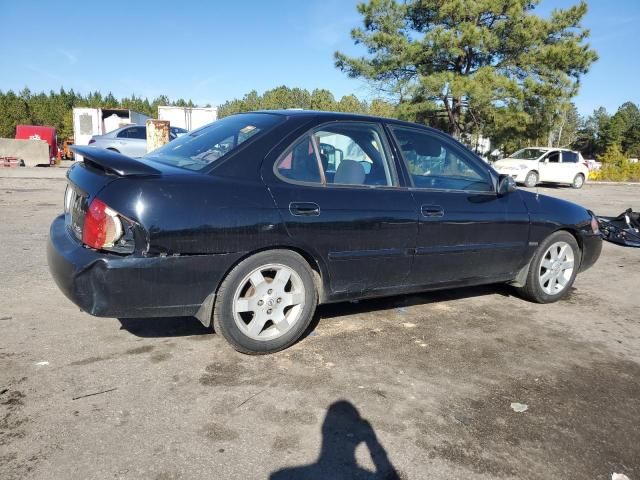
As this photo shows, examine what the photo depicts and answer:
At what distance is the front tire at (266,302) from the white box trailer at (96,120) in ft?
82.2

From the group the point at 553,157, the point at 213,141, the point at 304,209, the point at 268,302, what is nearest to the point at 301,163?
the point at 304,209

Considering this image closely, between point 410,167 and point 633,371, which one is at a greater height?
point 410,167

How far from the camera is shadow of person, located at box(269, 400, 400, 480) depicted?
2.18 meters

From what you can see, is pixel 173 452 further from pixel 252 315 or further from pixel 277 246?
pixel 277 246

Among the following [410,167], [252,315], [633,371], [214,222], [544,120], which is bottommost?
[633,371]

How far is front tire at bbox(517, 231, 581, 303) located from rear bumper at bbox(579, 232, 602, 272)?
82 millimetres

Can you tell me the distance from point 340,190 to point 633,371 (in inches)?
90.7

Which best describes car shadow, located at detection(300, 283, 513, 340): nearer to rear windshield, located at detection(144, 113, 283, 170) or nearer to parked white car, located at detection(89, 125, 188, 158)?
rear windshield, located at detection(144, 113, 283, 170)

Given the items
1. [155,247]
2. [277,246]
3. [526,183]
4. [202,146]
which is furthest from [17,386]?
[526,183]

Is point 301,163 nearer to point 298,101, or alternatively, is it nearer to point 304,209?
point 304,209

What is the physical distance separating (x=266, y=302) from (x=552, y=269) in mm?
2932

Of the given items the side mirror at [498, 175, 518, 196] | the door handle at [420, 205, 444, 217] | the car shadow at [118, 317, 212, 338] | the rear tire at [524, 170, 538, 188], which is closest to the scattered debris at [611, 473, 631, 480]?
the door handle at [420, 205, 444, 217]

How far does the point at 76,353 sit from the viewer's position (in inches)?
127

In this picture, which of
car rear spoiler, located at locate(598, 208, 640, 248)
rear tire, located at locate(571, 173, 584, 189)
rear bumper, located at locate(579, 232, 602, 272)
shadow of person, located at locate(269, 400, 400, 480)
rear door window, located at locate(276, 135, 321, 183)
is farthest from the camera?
rear tire, located at locate(571, 173, 584, 189)
